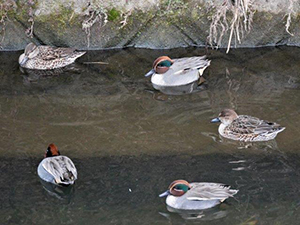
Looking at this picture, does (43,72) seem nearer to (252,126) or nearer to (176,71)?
(176,71)

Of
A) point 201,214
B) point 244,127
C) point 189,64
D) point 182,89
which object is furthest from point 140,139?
point 189,64

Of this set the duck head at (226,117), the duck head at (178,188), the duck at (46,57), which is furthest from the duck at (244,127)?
the duck at (46,57)

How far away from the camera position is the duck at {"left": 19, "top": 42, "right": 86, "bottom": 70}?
10039 millimetres

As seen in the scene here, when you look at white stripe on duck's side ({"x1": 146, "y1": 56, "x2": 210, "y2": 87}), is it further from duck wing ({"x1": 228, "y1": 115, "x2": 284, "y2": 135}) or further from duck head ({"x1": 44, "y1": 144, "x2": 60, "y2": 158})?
duck head ({"x1": 44, "y1": 144, "x2": 60, "y2": 158})

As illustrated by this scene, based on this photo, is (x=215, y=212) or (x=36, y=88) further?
(x=36, y=88)

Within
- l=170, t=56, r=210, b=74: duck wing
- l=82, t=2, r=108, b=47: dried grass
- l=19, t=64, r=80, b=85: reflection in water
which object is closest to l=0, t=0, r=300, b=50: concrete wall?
l=82, t=2, r=108, b=47: dried grass

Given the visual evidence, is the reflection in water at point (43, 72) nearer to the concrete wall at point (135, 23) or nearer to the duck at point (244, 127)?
the concrete wall at point (135, 23)

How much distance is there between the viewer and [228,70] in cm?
981

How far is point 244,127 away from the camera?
820 centimetres

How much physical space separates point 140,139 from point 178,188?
1336mm

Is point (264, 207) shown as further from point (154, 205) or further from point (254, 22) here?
point (254, 22)

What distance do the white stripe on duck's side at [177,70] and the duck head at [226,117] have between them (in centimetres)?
147

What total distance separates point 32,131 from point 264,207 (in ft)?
9.88

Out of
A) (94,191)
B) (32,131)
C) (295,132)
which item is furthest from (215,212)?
(32,131)
